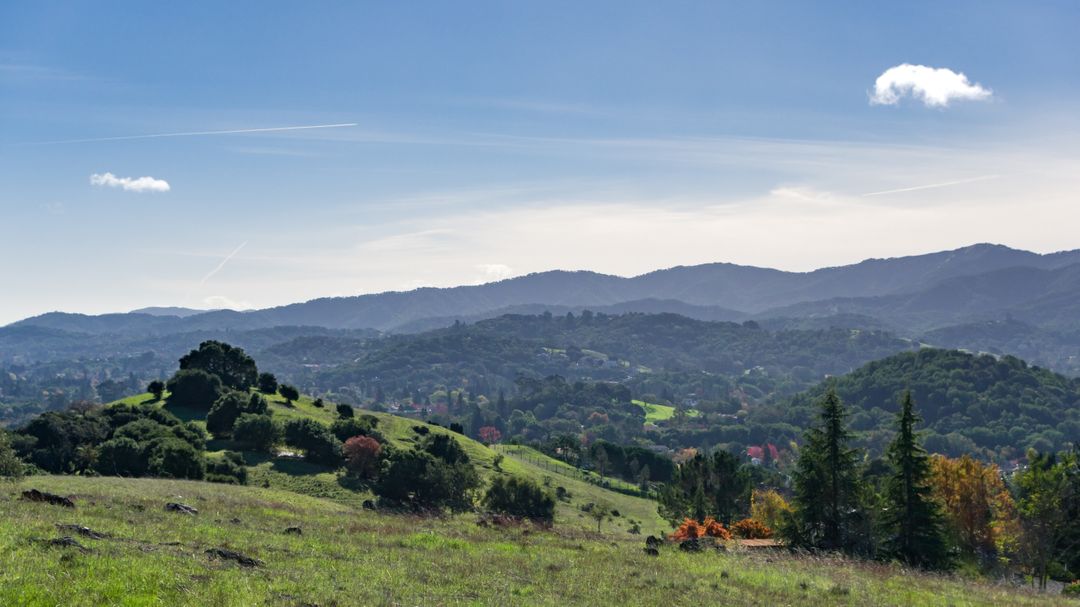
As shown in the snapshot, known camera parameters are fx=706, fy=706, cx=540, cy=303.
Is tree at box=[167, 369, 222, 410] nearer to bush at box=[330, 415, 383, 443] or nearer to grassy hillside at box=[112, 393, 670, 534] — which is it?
grassy hillside at box=[112, 393, 670, 534]

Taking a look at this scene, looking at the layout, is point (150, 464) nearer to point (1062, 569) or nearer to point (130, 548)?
point (130, 548)

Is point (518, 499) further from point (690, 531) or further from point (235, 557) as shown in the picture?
point (235, 557)

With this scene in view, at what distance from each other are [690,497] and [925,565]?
4510 cm

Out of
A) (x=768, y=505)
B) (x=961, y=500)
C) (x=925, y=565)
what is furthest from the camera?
(x=768, y=505)

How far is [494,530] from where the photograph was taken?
35438 mm

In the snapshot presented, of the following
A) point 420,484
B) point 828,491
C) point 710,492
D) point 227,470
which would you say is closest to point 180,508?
point 828,491

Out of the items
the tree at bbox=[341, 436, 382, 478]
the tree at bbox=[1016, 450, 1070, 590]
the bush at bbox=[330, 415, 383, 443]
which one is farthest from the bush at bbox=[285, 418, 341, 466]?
the tree at bbox=[1016, 450, 1070, 590]

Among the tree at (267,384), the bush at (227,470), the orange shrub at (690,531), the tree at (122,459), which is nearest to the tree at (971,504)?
the orange shrub at (690,531)

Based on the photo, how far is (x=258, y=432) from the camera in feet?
283

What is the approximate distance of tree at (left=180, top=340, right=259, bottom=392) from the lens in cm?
12694

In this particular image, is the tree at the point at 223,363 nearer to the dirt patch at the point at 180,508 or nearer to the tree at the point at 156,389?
the tree at the point at 156,389

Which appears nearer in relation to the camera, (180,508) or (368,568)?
(368,568)

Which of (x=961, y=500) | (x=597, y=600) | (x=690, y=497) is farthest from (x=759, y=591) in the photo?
(x=690, y=497)

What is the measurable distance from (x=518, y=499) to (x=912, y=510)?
136 ft
